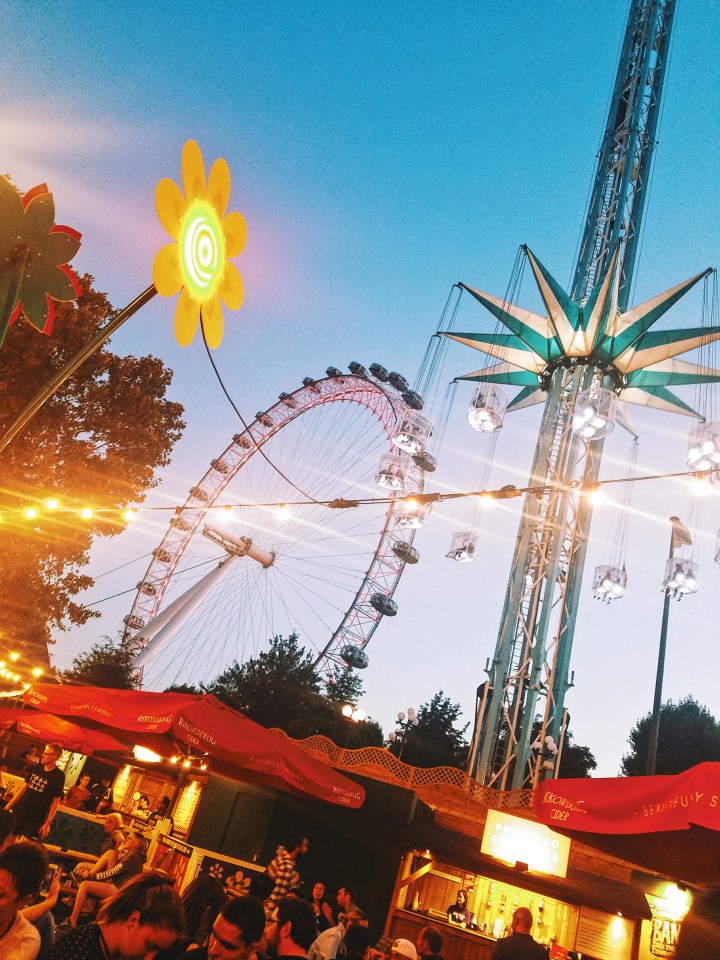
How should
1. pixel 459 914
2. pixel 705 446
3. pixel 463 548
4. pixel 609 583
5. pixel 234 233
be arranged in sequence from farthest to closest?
pixel 463 548 → pixel 609 583 → pixel 459 914 → pixel 705 446 → pixel 234 233

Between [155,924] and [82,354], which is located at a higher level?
[82,354]

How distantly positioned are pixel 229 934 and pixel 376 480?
37.4 feet

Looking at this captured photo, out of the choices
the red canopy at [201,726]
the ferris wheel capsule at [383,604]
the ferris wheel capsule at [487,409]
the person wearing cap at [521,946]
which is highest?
the ferris wheel capsule at [383,604]

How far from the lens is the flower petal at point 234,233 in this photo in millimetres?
2775

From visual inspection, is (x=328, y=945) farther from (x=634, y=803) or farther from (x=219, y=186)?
(x=219, y=186)

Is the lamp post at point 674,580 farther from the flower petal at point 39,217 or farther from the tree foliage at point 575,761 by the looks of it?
the tree foliage at point 575,761

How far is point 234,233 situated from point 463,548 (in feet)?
39.1

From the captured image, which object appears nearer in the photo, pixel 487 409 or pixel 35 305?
pixel 35 305

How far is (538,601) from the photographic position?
43.4ft

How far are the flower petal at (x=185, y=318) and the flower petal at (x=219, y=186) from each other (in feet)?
1.29

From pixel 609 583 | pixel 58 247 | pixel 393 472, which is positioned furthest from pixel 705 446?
pixel 58 247

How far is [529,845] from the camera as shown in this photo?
8133mm

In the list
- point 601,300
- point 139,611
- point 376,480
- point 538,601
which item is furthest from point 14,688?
point 601,300

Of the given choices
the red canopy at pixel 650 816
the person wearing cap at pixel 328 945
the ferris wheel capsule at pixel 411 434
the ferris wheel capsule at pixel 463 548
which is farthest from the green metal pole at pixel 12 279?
the ferris wheel capsule at pixel 463 548
